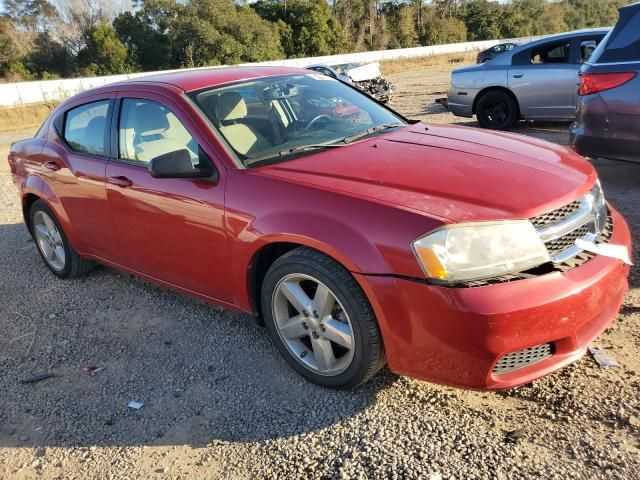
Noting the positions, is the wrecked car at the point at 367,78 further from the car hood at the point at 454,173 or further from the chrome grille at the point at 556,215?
the chrome grille at the point at 556,215

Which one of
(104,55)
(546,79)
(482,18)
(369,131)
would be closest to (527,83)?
(546,79)

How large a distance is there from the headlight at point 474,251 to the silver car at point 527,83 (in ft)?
23.8

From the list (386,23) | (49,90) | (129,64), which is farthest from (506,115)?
(386,23)

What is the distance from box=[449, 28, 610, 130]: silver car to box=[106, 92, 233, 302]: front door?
725cm

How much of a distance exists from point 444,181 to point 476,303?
685 mm

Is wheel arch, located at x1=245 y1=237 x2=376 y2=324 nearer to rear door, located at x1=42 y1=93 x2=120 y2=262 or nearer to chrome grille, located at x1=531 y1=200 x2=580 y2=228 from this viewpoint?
chrome grille, located at x1=531 y1=200 x2=580 y2=228

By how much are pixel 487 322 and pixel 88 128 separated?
342 centimetres

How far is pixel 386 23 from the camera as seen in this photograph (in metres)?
69.0

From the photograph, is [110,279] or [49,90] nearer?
[110,279]

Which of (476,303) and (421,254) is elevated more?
A: (421,254)

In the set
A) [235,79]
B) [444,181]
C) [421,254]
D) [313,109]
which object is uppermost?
[235,79]

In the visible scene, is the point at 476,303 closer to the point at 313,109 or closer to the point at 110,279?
the point at 313,109

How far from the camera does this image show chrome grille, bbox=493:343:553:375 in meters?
2.43

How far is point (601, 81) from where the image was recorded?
16.7 ft
